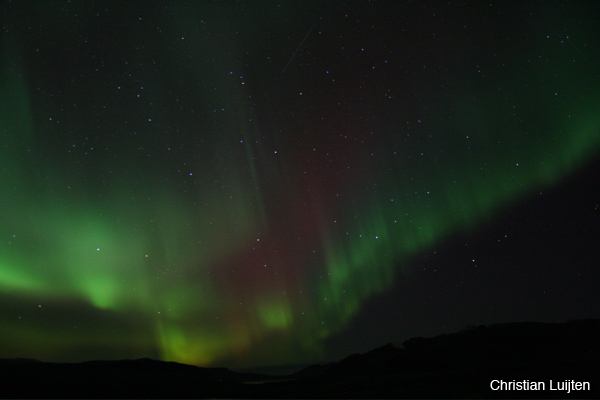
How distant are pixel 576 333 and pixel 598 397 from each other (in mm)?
9603

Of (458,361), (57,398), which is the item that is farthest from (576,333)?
Answer: (57,398)

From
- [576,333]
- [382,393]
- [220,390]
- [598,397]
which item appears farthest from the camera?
[576,333]

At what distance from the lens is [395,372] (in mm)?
13648

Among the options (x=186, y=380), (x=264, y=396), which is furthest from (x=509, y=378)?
(x=186, y=380)

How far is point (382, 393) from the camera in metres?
8.63

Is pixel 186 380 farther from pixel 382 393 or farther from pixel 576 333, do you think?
pixel 576 333

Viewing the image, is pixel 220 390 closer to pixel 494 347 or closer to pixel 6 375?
pixel 6 375

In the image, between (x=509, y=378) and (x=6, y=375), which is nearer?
(x=509, y=378)

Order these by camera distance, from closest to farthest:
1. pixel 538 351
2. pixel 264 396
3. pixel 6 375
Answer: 1. pixel 264 396
2. pixel 6 375
3. pixel 538 351

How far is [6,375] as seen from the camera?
508 inches

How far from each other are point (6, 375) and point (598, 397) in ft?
49.8

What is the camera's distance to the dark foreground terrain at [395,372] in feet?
29.5

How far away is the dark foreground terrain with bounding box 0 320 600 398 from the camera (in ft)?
29.5

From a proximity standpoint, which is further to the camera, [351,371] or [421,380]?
[351,371]
